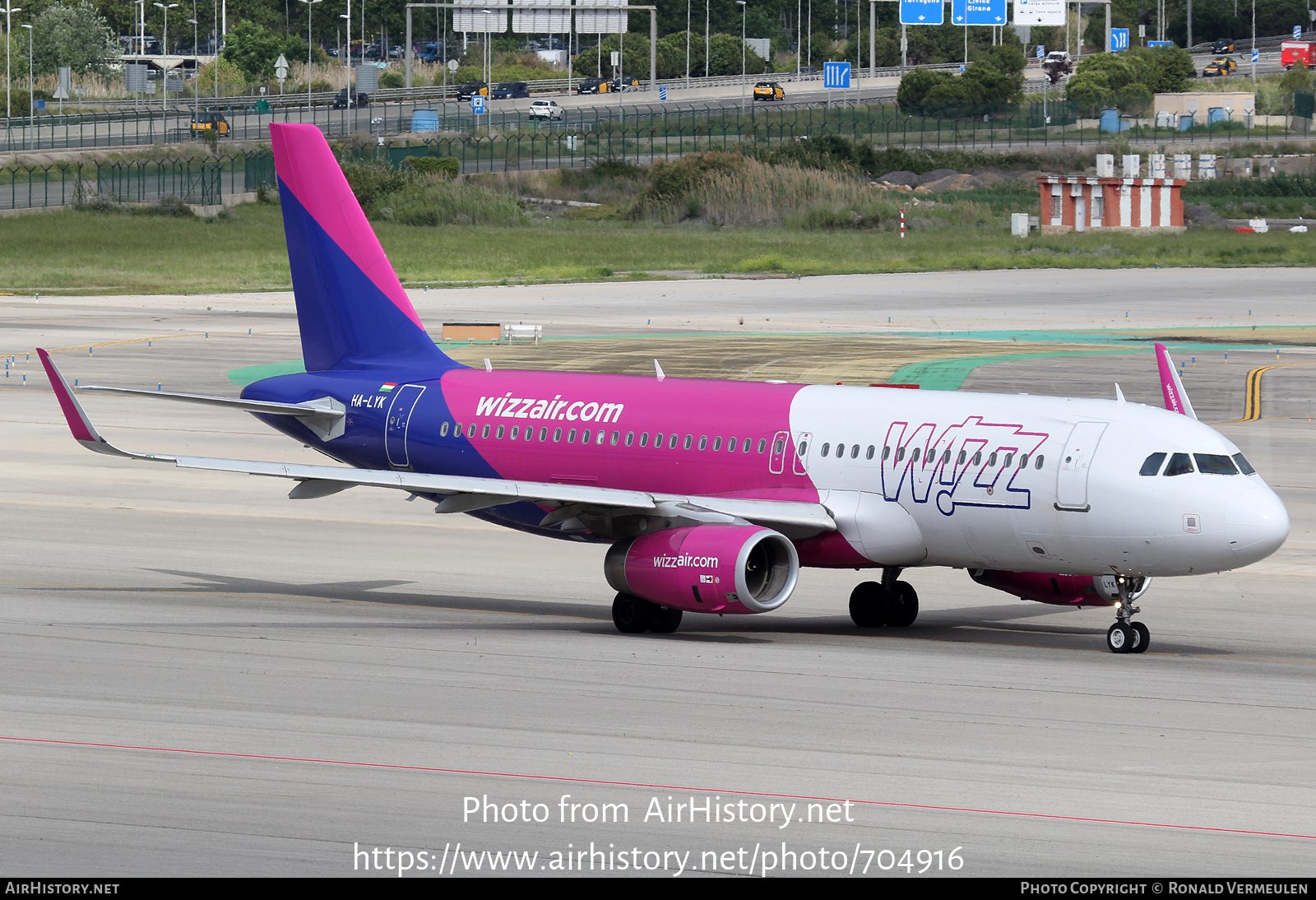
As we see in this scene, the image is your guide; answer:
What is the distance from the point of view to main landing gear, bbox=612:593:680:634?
91.2 ft

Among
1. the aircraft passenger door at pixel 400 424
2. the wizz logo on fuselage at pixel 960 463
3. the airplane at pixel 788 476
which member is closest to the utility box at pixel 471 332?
the airplane at pixel 788 476

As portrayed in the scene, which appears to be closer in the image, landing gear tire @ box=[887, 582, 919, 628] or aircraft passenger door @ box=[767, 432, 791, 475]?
aircraft passenger door @ box=[767, 432, 791, 475]

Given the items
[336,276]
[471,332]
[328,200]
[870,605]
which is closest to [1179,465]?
[870,605]

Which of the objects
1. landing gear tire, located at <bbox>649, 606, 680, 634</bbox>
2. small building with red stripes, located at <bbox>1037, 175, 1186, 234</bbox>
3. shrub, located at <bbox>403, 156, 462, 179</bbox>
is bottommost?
landing gear tire, located at <bbox>649, 606, 680, 634</bbox>

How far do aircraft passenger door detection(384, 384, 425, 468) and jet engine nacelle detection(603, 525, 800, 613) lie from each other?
20.8ft

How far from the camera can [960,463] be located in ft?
87.6

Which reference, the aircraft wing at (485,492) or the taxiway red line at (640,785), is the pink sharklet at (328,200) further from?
the taxiway red line at (640,785)

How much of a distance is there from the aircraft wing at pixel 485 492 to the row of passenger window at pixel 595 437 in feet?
3.84

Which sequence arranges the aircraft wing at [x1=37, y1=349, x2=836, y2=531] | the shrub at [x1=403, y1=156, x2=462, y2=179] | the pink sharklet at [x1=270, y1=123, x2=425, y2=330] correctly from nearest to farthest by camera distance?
the aircraft wing at [x1=37, y1=349, x2=836, y2=531] → the pink sharklet at [x1=270, y1=123, x2=425, y2=330] → the shrub at [x1=403, y1=156, x2=462, y2=179]

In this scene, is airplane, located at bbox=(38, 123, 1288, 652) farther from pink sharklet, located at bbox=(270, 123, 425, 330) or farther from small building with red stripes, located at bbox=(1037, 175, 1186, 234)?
small building with red stripes, located at bbox=(1037, 175, 1186, 234)

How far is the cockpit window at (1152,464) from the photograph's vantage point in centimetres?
2517

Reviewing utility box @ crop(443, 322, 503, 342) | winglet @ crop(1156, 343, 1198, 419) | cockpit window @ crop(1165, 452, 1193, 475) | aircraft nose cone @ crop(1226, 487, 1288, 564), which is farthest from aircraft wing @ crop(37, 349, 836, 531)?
utility box @ crop(443, 322, 503, 342)
